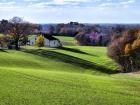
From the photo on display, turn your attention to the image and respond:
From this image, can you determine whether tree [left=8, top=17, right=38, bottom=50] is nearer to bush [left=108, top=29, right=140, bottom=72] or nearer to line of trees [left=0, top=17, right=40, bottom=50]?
line of trees [left=0, top=17, right=40, bottom=50]

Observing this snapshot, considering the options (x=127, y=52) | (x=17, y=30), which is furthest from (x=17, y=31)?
(x=127, y=52)

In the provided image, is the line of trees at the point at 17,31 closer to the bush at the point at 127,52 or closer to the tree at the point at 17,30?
the tree at the point at 17,30

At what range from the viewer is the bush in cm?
8219

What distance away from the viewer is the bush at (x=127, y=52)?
82.2m

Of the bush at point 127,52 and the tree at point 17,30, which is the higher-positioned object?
the tree at point 17,30

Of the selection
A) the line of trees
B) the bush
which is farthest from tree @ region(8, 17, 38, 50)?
the bush

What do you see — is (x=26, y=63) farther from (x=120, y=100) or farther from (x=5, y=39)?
(x=5, y=39)

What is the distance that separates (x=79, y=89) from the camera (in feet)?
102

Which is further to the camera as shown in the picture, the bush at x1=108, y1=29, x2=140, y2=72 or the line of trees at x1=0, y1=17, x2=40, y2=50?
the line of trees at x1=0, y1=17, x2=40, y2=50

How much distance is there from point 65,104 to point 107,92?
751 cm

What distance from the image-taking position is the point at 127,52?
274 ft

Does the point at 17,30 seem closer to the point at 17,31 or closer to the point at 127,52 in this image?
the point at 17,31

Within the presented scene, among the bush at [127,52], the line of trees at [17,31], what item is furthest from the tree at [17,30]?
the bush at [127,52]

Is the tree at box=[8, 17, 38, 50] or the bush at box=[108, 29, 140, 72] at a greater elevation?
the tree at box=[8, 17, 38, 50]
